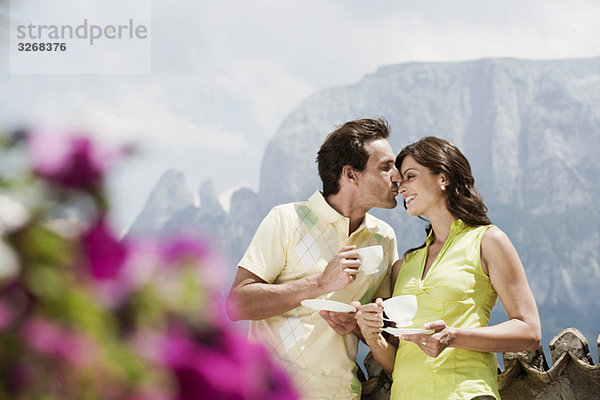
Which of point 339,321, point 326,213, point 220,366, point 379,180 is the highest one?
point 220,366

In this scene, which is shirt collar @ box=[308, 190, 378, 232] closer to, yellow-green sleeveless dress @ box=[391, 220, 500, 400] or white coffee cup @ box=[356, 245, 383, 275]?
white coffee cup @ box=[356, 245, 383, 275]

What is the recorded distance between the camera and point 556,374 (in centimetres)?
207

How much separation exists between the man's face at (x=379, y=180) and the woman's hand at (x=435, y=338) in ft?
2.09

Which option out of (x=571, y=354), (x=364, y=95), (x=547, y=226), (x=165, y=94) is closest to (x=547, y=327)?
(x=547, y=226)

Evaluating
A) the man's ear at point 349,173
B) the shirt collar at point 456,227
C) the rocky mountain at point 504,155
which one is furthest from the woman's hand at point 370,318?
the rocky mountain at point 504,155

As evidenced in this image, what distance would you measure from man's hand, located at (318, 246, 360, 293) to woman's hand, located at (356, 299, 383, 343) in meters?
0.11

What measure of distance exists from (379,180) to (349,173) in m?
0.11

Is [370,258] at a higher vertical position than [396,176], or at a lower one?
lower

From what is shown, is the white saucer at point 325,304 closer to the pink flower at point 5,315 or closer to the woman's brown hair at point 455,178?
the woman's brown hair at point 455,178

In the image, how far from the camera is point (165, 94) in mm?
30812

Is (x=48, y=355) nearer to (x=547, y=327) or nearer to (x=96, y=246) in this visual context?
(x=96, y=246)

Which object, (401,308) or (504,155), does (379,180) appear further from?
(504,155)

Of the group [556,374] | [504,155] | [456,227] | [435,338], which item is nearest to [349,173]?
[456,227]

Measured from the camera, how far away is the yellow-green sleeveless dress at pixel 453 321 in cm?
188
